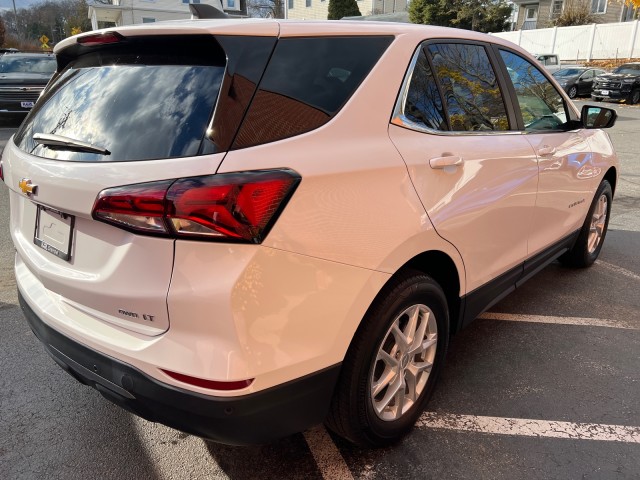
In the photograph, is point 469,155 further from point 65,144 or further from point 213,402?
point 65,144

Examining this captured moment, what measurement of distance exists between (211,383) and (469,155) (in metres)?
1.61

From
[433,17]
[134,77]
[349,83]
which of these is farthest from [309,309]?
[433,17]

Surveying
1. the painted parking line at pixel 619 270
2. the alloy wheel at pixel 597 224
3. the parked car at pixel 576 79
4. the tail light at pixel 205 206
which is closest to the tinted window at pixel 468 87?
the tail light at pixel 205 206

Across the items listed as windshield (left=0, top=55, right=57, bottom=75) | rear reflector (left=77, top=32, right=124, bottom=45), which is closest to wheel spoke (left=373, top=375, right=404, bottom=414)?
rear reflector (left=77, top=32, right=124, bottom=45)

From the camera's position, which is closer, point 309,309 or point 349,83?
point 309,309

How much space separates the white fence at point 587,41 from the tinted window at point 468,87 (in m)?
35.2

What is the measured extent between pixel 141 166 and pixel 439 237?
128cm

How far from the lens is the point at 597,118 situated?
13.2ft

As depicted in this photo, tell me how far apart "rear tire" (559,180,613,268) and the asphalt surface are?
807mm

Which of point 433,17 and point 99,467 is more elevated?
point 433,17

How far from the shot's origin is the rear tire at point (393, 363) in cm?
208

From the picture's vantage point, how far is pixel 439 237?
234 cm

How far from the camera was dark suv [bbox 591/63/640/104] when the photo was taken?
73.8ft

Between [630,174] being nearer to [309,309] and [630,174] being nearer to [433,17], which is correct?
[309,309]
